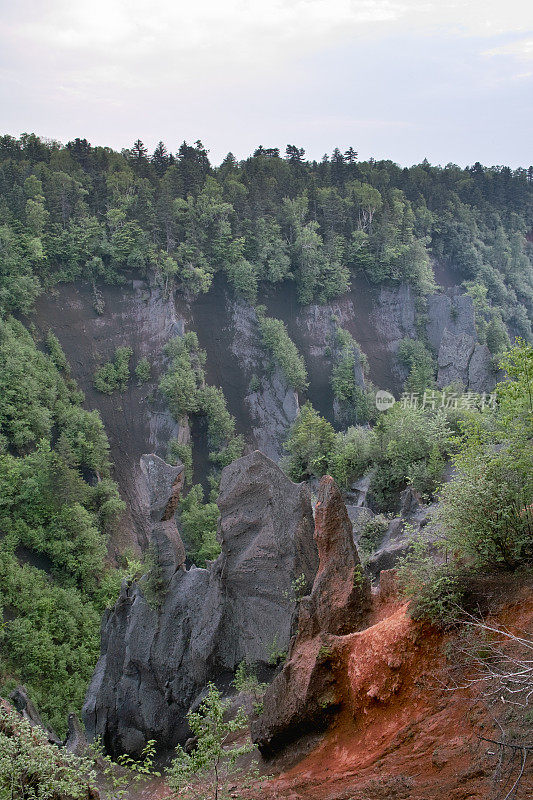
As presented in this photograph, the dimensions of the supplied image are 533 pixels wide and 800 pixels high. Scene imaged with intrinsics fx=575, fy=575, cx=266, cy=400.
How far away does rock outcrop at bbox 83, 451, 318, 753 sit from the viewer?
737 inches

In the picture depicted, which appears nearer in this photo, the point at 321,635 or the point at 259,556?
the point at 321,635

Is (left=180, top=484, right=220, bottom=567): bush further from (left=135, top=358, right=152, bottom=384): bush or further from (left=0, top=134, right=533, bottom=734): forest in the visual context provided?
(left=135, top=358, right=152, bottom=384): bush

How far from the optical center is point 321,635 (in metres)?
12.1

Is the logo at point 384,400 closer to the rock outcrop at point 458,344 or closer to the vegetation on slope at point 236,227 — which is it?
the rock outcrop at point 458,344

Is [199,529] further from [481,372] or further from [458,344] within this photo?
[458,344]

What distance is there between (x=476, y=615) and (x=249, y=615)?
10.9m

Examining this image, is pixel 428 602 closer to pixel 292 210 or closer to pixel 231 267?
pixel 231 267

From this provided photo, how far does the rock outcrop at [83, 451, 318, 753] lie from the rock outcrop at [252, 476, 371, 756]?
A: 180 inches

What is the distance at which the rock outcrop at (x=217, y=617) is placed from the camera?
737 inches

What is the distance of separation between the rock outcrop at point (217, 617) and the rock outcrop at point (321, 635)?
4.58m

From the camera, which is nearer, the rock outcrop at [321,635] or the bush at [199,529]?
the rock outcrop at [321,635]

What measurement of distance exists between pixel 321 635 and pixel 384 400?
35.1m

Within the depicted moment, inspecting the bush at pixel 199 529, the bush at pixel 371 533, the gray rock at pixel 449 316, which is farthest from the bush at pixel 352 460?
the gray rock at pixel 449 316

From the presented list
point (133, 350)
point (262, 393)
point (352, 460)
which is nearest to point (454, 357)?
point (262, 393)
